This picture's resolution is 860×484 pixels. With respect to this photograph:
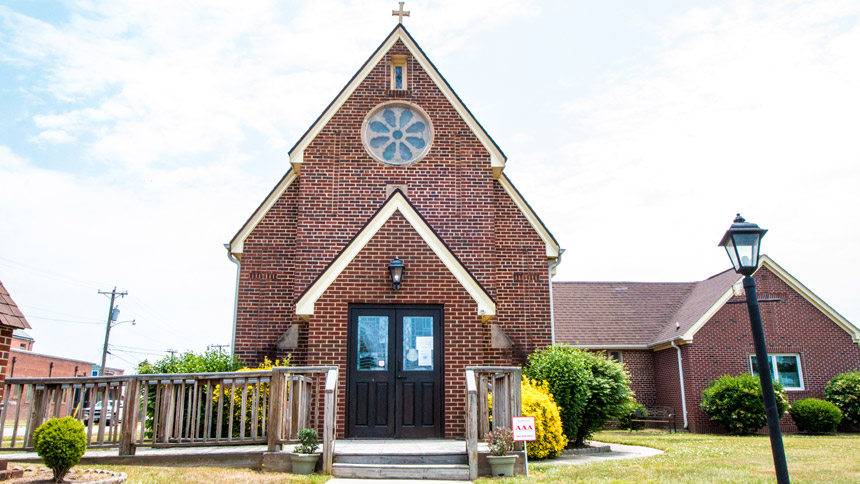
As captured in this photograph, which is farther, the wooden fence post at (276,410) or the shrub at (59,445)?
the wooden fence post at (276,410)

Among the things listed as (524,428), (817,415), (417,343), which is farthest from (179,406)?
(817,415)

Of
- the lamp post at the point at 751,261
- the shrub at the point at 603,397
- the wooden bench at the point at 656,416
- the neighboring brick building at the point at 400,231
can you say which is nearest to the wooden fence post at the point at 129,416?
the neighboring brick building at the point at 400,231

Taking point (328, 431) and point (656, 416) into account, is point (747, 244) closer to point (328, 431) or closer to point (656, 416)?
point (328, 431)

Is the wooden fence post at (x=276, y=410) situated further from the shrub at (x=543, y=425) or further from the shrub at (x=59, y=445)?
the shrub at (x=543, y=425)

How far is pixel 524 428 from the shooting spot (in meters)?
9.03

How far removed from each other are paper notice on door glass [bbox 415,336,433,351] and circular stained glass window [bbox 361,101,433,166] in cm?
467

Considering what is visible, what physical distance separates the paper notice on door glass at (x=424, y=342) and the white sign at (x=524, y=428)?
298 centimetres

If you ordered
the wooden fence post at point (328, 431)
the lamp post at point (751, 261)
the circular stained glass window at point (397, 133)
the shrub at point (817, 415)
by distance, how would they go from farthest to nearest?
the shrub at point (817, 415) < the circular stained glass window at point (397, 133) < the wooden fence post at point (328, 431) < the lamp post at point (751, 261)

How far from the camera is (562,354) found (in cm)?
1335

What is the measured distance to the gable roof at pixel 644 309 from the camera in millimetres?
23469

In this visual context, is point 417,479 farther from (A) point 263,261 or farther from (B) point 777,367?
(B) point 777,367

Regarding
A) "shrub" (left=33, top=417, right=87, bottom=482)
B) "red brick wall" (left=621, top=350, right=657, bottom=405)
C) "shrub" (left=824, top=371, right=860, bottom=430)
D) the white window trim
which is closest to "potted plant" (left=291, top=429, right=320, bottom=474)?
"shrub" (left=33, top=417, right=87, bottom=482)

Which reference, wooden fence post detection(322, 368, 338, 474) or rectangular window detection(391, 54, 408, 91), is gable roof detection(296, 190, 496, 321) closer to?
wooden fence post detection(322, 368, 338, 474)

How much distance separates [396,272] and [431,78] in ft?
19.2
